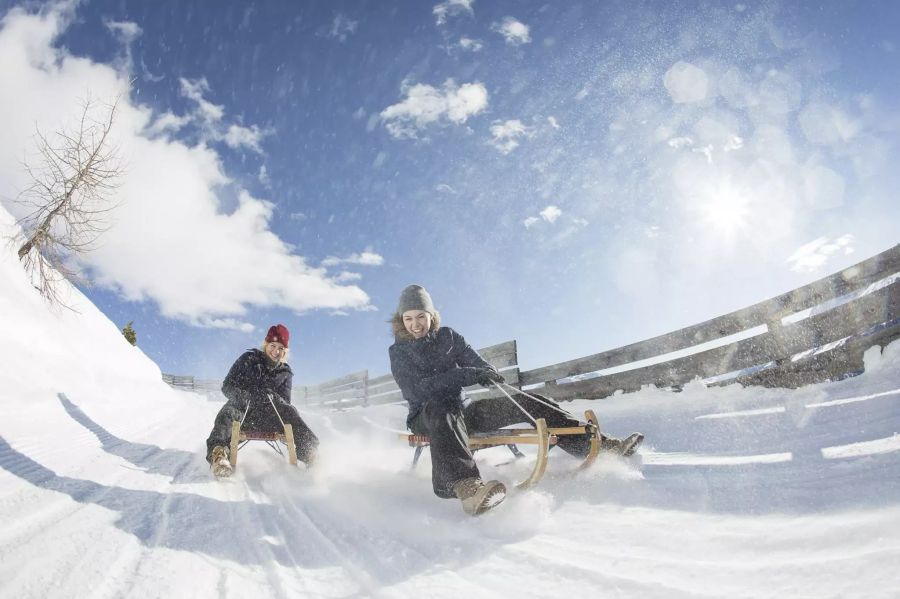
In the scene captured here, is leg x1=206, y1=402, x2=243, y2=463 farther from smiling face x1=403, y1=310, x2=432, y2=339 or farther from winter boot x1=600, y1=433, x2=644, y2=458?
winter boot x1=600, y1=433, x2=644, y2=458

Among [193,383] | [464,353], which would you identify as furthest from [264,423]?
[193,383]

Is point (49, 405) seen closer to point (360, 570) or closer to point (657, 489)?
point (360, 570)

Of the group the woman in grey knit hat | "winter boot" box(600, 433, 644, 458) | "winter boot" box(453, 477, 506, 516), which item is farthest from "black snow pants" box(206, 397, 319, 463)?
"winter boot" box(600, 433, 644, 458)

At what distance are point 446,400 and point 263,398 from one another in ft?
9.34

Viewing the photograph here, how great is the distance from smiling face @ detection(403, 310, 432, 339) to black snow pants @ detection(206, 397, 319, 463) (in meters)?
1.73

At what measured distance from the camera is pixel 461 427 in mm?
2695

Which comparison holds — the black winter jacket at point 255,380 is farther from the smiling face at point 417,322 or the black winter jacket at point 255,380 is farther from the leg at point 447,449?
the leg at point 447,449

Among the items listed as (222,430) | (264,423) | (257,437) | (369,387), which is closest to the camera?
(222,430)

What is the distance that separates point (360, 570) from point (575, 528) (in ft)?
3.45

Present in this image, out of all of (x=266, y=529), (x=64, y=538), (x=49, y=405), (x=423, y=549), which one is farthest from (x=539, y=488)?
(x=49, y=405)

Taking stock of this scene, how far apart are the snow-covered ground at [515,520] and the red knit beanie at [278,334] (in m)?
1.44

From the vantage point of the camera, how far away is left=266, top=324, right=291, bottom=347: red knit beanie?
200 inches

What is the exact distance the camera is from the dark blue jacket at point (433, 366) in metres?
3.04

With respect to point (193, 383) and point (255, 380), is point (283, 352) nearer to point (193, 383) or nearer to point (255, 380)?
point (255, 380)
